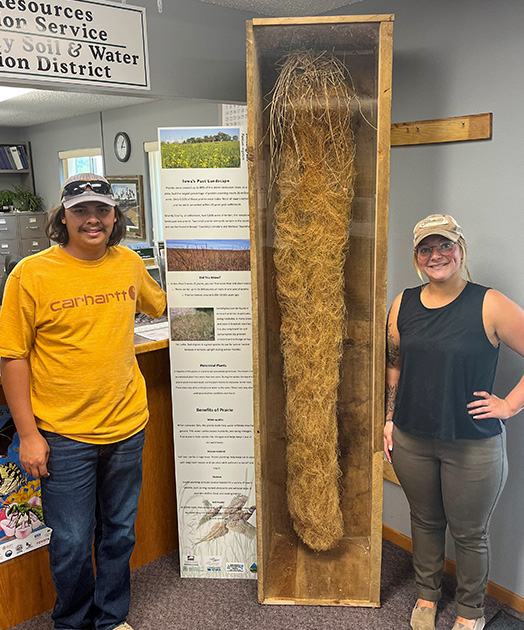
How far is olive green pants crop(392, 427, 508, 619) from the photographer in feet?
6.38

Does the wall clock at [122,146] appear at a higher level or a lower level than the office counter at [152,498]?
higher

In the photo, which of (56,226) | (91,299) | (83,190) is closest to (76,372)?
(91,299)

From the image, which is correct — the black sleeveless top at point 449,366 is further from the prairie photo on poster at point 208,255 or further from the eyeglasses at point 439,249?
the prairie photo on poster at point 208,255

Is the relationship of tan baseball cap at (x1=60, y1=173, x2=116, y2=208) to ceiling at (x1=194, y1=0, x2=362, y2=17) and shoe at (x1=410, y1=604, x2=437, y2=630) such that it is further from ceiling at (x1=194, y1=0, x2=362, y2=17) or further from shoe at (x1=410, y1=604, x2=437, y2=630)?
shoe at (x1=410, y1=604, x2=437, y2=630)

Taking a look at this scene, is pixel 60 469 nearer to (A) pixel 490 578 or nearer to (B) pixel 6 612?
(B) pixel 6 612

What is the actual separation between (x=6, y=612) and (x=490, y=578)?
78.0 inches

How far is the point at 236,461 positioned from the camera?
2.48m

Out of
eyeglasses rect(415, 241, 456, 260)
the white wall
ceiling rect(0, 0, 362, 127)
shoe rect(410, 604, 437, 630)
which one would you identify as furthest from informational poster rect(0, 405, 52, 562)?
the white wall

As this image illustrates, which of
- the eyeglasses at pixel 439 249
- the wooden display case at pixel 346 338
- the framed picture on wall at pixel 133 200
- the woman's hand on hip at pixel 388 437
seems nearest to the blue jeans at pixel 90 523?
the wooden display case at pixel 346 338

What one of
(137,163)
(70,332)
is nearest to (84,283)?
(70,332)

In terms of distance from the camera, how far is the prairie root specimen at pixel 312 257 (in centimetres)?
217

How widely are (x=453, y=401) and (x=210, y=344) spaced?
1.00m

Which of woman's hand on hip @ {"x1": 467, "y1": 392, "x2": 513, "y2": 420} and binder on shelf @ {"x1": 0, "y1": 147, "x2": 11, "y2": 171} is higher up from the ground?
binder on shelf @ {"x1": 0, "y1": 147, "x2": 11, "y2": 171}

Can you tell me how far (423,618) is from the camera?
2.18 m
